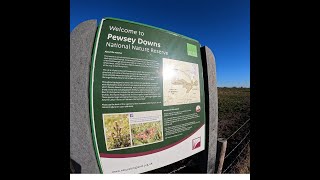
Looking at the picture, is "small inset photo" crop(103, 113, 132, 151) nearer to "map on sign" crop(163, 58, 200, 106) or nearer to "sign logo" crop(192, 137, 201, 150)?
"map on sign" crop(163, 58, 200, 106)

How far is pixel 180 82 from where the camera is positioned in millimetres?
2230

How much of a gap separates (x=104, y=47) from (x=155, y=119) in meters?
0.95

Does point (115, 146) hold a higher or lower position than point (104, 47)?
lower

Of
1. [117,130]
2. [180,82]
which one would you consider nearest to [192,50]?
[180,82]

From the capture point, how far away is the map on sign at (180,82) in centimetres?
210

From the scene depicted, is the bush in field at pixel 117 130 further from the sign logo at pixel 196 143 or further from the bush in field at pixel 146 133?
the sign logo at pixel 196 143

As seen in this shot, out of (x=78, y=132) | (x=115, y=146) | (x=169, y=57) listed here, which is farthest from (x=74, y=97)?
(x=169, y=57)

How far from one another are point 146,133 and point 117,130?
34 centimetres

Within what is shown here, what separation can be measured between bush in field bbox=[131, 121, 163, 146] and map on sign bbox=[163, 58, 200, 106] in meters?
0.29

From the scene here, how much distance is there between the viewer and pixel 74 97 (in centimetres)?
160

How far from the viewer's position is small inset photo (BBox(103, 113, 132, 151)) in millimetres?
1725

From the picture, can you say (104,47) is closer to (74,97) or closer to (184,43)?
(74,97)

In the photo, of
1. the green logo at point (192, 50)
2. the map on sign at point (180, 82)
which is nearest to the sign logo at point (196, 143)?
the map on sign at point (180, 82)

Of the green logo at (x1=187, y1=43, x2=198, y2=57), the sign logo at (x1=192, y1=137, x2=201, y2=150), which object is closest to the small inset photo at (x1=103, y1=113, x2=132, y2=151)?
the sign logo at (x1=192, y1=137, x2=201, y2=150)
